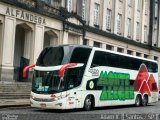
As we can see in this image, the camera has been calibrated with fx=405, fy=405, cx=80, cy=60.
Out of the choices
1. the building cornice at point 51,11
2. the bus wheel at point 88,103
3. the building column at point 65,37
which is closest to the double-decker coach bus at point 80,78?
the bus wheel at point 88,103

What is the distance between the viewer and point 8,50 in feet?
101

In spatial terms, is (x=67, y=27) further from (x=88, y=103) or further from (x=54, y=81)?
(x=54, y=81)

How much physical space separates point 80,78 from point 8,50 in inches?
418

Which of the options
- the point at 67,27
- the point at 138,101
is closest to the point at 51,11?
the point at 67,27

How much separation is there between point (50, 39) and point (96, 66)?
1550cm

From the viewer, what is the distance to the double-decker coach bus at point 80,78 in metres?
20.8

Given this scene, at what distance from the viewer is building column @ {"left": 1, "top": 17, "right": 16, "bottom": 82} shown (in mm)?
30203

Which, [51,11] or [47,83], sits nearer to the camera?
[47,83]

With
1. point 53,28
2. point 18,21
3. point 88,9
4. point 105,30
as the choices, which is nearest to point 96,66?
point 18,21

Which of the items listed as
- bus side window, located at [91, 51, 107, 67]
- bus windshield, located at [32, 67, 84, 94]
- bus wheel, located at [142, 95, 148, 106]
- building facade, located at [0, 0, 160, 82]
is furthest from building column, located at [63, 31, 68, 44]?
bus windshield, located at [32, 67, 84, 94]

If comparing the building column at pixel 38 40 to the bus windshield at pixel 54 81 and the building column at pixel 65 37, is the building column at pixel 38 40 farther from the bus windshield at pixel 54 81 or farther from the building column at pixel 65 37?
the bus windshield at pixel 54 81

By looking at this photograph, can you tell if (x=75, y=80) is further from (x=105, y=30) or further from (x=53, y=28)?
(x=105, y=30)

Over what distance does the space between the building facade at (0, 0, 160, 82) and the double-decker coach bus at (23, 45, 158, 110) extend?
849 cm

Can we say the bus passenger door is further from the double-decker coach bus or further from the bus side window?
the bus side window
